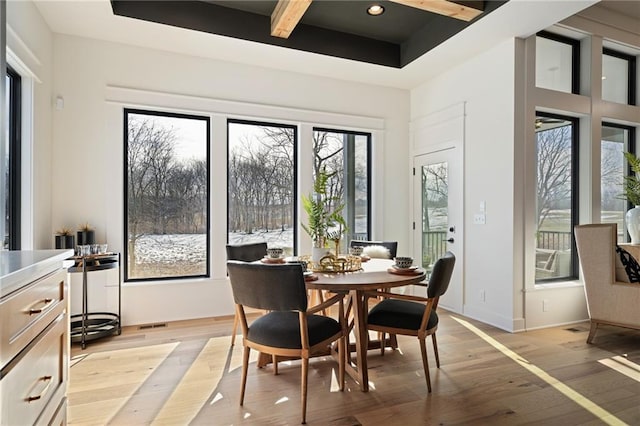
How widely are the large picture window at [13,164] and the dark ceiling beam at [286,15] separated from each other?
2.17m

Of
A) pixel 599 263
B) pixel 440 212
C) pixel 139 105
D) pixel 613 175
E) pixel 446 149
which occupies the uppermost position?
pixel 139 105

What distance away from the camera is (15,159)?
2.90m

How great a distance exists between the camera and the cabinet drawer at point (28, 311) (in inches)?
38.5

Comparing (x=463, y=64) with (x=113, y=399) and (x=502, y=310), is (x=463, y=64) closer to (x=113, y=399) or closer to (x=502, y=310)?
(x=502, y=310)

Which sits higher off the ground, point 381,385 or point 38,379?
point 38,379

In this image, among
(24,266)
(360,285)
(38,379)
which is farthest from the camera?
(360,285)

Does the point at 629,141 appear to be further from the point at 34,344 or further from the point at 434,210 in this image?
the point at 34,344

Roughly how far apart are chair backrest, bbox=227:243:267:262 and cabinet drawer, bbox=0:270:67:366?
5.89 ft

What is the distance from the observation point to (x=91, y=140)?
357cm

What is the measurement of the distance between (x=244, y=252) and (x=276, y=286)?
1.46 metres

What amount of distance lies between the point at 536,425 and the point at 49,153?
430cm

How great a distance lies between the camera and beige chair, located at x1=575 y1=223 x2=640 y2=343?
310 cm

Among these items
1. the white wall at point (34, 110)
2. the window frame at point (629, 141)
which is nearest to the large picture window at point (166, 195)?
the white wall at point (34, 110)

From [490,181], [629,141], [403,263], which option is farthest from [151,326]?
[629,141]
